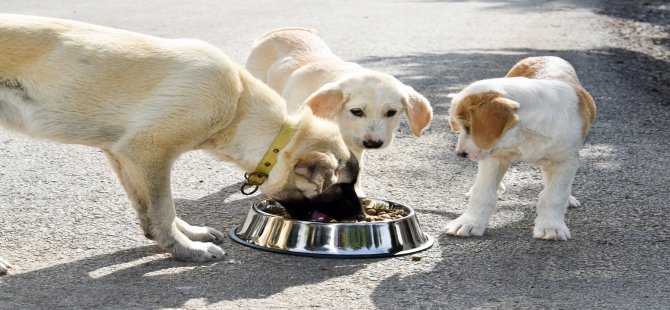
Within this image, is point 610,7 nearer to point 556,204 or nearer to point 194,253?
point 556,204

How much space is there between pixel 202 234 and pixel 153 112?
2.74ft

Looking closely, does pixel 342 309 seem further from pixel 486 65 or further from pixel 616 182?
pixel 486 65

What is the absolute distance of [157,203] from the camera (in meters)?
4.95

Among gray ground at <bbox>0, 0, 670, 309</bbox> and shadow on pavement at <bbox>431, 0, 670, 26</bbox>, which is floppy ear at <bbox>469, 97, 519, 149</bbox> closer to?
gray ground at <bbox>0, 0, 670, 309</bbox>

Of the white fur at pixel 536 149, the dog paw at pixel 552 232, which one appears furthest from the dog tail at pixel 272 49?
the dog paw at pixel 552 232

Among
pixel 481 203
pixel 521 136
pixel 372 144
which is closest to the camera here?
pixel 521 136

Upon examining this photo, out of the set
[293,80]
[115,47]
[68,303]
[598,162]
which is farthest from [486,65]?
[68,303]

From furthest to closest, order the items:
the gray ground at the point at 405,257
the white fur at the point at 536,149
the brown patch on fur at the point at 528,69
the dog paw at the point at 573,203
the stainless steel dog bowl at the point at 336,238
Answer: the dog paw at the point at 573,203
the brown patch on fur at the point at 528,69
the white fur at the point at 536,149
the stainless steel dog bowl at the point at 336,238
the gray ground at the point at 405,257

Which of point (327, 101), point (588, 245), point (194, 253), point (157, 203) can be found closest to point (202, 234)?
point (194, 253)

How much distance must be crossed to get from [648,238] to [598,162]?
1.85 m

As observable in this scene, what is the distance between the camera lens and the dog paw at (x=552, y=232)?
548cm

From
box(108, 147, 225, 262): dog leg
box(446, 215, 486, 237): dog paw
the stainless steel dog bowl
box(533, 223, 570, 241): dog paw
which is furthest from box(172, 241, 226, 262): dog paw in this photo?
box(533, 223, 570, 241): dog paw

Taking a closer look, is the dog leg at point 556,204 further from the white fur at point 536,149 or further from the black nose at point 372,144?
the black nose at point 372,144

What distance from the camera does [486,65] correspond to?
11.9m
